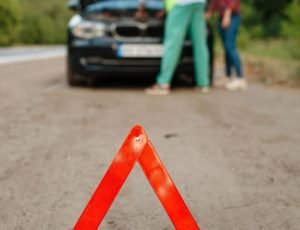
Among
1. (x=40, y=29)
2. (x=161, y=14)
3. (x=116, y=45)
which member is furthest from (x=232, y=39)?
(x=40, y=29)

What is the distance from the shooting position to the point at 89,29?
8.70 m

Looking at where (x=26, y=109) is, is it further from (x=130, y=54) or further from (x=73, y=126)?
(x=130, y=54)

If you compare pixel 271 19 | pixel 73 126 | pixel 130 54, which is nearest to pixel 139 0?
pixel 130 54

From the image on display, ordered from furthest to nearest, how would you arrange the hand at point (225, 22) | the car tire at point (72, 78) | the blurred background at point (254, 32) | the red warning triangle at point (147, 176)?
the blurred background at point (254, 32) < the hand at point (225, 22) < the car tire at point (72, 78) < the red warning triangle at point (147, 176)

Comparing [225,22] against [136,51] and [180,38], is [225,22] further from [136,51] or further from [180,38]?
[136,51]

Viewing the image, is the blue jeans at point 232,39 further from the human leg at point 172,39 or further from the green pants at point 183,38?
the human leg at point 172,39

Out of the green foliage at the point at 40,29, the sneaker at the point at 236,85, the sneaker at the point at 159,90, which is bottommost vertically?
the green foliage at the point at 40,29

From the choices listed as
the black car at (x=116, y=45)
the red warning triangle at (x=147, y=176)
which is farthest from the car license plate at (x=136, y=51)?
the red warning triangle at (x=147, y=176)

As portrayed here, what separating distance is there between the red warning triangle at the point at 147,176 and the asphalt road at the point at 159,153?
0.54 meters

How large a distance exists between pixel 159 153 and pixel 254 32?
4315cm

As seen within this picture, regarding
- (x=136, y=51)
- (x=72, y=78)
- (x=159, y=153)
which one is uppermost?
(x=159, y=153)

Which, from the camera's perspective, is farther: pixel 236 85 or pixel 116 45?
pixel 236 85

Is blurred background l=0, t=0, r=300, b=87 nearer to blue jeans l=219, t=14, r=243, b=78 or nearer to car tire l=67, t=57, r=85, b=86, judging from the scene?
blue jeans l=219, t=14, r=243, b=78

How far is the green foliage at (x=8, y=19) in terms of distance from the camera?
96.8 ft
